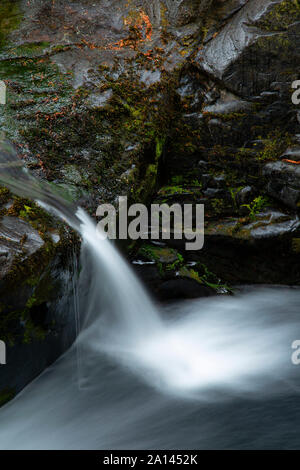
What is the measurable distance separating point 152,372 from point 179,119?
281 centimetres

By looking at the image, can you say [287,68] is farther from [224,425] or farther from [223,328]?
[224,425]

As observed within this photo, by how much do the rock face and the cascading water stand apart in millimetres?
354

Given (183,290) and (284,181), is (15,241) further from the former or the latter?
(284,181)

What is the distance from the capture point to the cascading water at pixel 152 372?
7.50 ft

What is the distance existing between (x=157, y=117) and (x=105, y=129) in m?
0.65

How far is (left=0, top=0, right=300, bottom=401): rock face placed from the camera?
358 cm

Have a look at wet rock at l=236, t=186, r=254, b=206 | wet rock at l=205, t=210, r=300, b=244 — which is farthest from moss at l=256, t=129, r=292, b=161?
wet rock at l=205, t=210, r=300, b=244

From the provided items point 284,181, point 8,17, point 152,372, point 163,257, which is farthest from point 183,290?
point 8,17

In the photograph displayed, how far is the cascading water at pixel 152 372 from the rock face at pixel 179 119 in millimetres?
354

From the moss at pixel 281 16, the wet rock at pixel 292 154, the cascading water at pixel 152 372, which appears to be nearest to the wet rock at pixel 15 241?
the cascading water at pixel 152 372

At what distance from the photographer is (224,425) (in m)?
2.25

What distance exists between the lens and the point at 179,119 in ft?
13.3

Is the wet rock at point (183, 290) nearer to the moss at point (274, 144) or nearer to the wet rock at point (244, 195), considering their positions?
the wet rock at point (244, 195)
